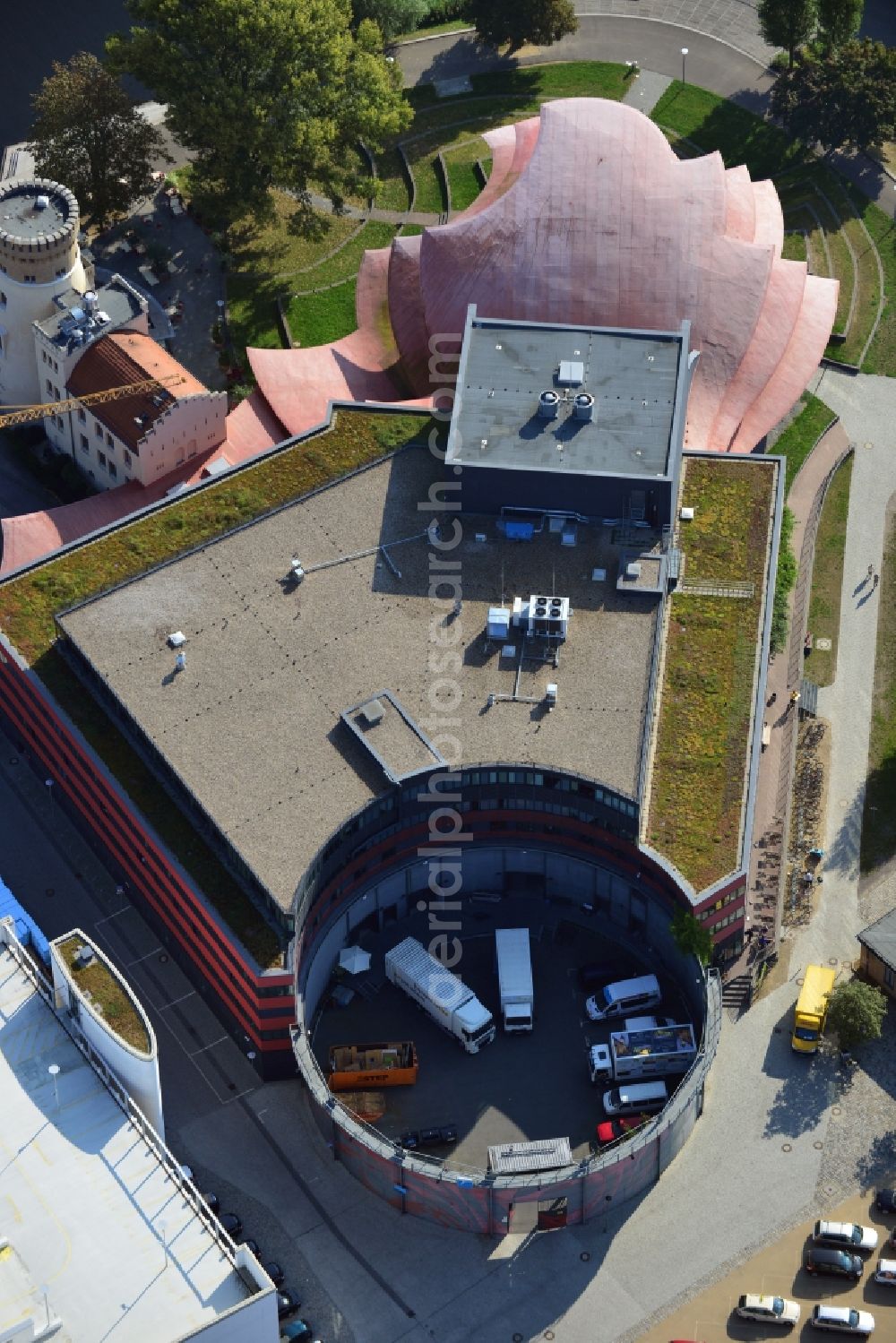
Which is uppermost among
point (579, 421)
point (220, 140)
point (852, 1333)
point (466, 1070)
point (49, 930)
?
point (220, 140)

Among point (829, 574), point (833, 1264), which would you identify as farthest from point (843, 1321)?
point (829, 574)

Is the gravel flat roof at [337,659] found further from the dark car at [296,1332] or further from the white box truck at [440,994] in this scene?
the dark car at [296,1332]

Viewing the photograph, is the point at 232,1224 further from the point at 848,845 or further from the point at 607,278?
the point at 607,278

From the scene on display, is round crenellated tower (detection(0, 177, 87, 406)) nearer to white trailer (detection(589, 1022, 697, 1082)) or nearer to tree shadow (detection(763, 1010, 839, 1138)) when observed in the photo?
white trailer (detection(589, 1022, 697, 1082))

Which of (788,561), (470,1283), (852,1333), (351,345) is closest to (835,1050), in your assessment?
(852,1333)

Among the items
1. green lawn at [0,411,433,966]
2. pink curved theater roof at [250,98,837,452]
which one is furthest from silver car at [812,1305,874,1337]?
pink curved theater roof at [250,98,837,452]

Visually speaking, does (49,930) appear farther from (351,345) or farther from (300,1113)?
(351,345)

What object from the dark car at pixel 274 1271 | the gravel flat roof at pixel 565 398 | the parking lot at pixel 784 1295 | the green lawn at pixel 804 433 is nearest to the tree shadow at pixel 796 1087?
the parking lot at pixel 784 1295
